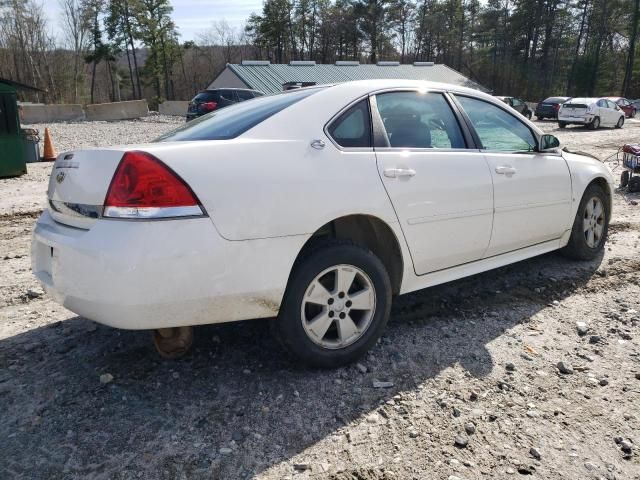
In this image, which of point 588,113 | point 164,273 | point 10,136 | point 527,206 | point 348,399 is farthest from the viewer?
point 588,113

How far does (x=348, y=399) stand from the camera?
8.84ft

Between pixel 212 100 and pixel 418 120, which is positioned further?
pixel 212 100

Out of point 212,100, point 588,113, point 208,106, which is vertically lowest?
point 588,113

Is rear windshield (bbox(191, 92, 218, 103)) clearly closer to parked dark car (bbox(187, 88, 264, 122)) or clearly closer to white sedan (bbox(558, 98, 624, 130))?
parked dark car (bbox(187, 88, 264, 122))

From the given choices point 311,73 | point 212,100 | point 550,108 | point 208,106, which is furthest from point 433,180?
point 311,73

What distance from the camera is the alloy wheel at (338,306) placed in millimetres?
2797

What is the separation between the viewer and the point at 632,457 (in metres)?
2.28

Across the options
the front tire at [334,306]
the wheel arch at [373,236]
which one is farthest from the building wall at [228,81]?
the front tire at [334,306]

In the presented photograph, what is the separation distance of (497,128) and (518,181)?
46cm

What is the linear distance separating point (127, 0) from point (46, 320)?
59010 millimetres

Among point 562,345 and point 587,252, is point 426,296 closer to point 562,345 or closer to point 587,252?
point 562,345

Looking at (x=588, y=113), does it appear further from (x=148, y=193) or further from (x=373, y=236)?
(x=148, y=193)

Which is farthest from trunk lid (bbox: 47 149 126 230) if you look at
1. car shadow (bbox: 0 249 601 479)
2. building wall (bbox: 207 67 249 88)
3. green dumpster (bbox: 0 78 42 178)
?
building wall (bbox: 207 67 249 88)

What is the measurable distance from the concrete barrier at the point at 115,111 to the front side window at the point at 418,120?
104ft
